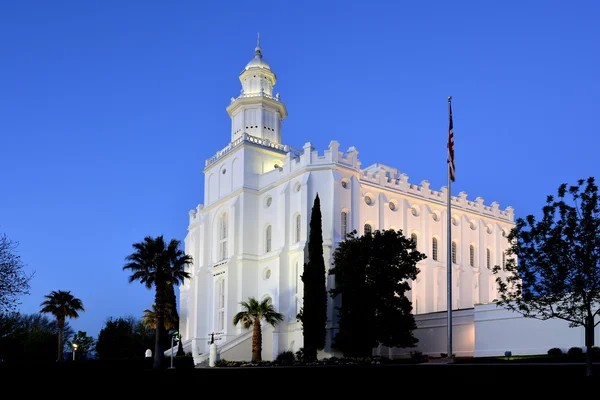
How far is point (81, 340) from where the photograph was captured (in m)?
76.9

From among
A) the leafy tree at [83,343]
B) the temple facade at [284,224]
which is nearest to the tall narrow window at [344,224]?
the temple facade at [284,224]

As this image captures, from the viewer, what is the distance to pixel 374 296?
41812 mm

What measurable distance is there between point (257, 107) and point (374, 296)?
23094 millimetres

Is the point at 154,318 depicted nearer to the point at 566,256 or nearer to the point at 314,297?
the point at 314,297

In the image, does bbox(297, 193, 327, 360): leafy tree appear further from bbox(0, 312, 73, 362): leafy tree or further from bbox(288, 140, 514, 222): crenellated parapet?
bbox(0, 312, 73, 362): leafy tree

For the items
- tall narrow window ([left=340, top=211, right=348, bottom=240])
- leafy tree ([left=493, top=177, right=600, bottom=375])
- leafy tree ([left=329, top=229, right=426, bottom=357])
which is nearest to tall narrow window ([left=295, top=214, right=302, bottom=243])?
tall narrow window ([left=340, top=211, right=348, bottom=240])

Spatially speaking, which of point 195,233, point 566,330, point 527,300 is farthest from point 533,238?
point 195,233

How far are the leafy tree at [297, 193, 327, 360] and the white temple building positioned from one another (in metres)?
2.19

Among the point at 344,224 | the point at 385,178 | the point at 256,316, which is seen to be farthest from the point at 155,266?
the point at 385,178

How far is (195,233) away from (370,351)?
2674cm

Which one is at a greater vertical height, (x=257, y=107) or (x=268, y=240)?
(x=257, y=107)

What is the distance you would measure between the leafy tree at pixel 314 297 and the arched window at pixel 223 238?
41.7ft

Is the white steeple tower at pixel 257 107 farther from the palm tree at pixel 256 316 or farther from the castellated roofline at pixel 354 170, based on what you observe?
the palm tree at pixel 256 316

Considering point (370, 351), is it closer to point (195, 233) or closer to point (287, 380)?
point (287, 380)
